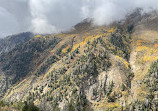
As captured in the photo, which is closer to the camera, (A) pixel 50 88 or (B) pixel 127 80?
(B) pixel 127 80

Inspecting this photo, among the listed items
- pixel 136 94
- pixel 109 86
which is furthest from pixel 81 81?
pixel 136 94

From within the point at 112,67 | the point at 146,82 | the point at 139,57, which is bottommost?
the point at 146,82

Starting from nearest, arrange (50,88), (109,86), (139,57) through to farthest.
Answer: (109,86) < (50,88) < (139,57)

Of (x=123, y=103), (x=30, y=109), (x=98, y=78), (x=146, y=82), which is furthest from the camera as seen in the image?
(x=98, y=78)

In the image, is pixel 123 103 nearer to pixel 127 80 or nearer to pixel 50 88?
pixel 127 80

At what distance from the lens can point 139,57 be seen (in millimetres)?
194250

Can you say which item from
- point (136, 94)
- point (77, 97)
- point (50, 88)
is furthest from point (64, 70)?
point (136, 94)

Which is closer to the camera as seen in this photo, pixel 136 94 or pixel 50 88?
pixel 136 94

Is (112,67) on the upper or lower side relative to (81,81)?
upper

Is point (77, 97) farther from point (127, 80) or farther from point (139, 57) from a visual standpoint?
point (139, 57)

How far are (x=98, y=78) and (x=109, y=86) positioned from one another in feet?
73.2

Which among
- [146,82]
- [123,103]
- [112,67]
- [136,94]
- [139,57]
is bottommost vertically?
[123,103]

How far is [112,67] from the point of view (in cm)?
16888

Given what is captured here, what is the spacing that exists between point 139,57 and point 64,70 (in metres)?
A: 108
